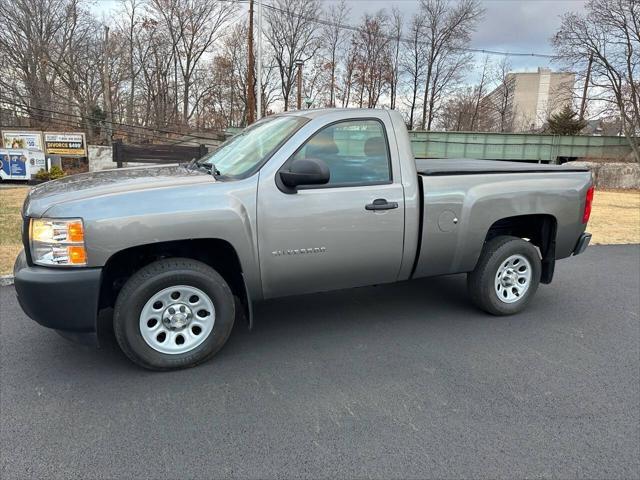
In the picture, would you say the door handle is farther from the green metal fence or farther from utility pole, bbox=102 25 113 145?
utility pole, bbox=102 25 113 145

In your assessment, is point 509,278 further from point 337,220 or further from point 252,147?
point 252,147

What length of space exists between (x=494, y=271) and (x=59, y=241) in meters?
3.62

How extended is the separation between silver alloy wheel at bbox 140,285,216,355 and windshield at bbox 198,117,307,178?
0.97m

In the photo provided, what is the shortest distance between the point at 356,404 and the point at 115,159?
1431 cm

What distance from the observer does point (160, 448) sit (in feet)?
7.89

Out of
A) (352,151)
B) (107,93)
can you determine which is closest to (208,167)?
(352,151)

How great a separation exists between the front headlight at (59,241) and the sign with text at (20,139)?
1072 inches

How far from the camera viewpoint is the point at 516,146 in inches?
1287

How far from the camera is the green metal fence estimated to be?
3147 centimetres

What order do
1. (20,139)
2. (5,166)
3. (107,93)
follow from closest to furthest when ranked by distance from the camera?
(5,166), (20,139), (107,93)

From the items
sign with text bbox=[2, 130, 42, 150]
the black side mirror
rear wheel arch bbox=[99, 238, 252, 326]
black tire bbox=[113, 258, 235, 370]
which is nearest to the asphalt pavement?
black tire bbox=[113, 258, 235, 370]

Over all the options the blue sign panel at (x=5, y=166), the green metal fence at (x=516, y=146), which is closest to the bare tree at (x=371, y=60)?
the green metal fence at (x=516, y=146)

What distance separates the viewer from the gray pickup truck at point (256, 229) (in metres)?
2.83

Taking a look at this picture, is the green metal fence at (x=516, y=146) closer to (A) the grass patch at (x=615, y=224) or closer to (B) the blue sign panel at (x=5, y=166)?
(A) the grass patch at (x=615, y=224)
